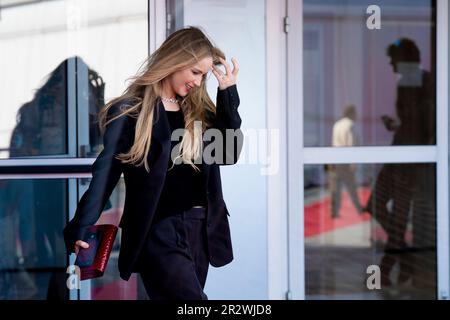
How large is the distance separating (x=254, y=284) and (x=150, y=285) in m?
0.98

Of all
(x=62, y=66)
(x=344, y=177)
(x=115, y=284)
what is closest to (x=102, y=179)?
(x=62, y=66)

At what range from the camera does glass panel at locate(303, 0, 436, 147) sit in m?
5.04

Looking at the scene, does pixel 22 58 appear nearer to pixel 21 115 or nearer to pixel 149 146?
pixel 21 115

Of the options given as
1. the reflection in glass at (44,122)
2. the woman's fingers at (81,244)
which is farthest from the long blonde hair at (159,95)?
the reflection in glass at (44,122)

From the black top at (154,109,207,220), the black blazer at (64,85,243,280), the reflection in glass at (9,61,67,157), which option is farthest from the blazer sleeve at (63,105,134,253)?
the reflection in glass at (9,61,67,157)

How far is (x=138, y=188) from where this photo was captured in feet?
10.4

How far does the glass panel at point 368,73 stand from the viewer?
504 centimetres

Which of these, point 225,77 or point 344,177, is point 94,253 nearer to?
point 225,77

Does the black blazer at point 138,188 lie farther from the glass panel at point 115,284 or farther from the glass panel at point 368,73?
the glass panel at point 368,73

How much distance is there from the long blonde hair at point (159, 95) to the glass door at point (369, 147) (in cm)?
104

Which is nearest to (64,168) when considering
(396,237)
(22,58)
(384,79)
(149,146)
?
(22,58)

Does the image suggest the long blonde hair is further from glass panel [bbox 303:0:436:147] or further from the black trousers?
glass panel [bbox 303:0:436:147]

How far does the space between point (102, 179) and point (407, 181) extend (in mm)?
2469

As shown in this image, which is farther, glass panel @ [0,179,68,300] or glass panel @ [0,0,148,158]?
glass panel @ [0,179,68,300]
